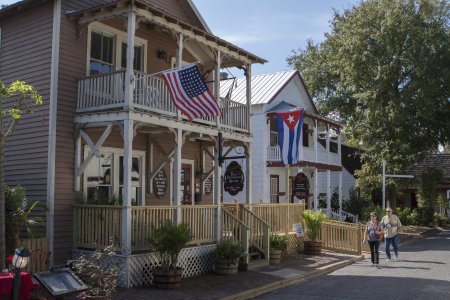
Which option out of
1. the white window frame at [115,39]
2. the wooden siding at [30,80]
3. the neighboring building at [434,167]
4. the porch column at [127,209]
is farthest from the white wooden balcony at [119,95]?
the neighboring building at [434,167]

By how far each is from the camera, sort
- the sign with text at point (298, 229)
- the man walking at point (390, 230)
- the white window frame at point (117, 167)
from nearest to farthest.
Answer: the white window frame at point (117, 167)
the man walking at point (390, 230)
the sign with text at point (298, 229)

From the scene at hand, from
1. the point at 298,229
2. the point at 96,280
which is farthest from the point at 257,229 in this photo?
the point at 96,280

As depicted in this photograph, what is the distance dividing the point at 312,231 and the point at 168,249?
28.2 ft

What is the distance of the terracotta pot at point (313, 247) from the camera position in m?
18.5

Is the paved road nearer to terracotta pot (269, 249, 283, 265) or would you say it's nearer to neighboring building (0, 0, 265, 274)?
terracotta pot (269, 249, 283, 265)

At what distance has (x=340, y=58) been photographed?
34938mm

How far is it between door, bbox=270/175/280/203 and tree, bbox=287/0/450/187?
28.8 ft

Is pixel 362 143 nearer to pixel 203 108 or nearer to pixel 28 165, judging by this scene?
pixel 203 108

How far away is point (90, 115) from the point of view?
12.7m

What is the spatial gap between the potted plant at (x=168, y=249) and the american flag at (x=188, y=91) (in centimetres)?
287

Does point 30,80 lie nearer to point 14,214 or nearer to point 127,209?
point 14,214

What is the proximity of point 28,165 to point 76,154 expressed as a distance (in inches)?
49.2

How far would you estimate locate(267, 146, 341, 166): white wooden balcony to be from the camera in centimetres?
2538

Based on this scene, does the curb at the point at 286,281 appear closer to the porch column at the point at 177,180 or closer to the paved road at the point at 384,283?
the paved road at the point at 384,283
